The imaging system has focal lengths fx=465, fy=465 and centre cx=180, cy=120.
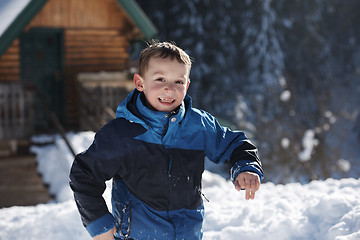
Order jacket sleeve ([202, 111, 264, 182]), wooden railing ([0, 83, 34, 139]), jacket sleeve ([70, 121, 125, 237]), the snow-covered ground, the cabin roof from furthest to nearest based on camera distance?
wooden railing ([0, 83, 34, 139]) → the cabin roof → the snow-covered ground → jacket sleeve ([202, 111, 264, 182]) → jacket sleeve ([70, 121, 125, 237])

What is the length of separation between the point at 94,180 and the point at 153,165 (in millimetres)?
363

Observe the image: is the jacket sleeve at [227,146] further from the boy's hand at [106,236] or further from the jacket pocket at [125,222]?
the boy's hand at [106,236]

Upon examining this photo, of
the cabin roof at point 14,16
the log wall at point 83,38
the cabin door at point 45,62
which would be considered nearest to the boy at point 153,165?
the cabin roof at point 14,16

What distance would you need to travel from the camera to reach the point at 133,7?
1153cm

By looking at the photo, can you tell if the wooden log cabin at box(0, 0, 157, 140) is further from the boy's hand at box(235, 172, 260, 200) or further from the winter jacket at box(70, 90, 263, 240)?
the boy's hand at box(235, 172, 260, 200)

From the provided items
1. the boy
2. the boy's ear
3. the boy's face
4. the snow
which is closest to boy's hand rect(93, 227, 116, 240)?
the boy

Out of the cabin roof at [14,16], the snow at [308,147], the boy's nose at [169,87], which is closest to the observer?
the boy's nose at [169,87]

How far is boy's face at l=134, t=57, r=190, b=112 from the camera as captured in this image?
2822 mm

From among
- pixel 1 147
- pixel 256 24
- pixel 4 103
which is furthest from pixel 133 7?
pixel 256 24

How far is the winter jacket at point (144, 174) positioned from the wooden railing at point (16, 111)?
815 cm

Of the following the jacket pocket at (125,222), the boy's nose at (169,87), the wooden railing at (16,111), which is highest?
the wooden railing at (16,111)

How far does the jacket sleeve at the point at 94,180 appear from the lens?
2.70 meters

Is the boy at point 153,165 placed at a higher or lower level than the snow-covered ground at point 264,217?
higher

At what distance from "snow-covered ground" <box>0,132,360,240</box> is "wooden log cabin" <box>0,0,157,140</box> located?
7.23 meters
